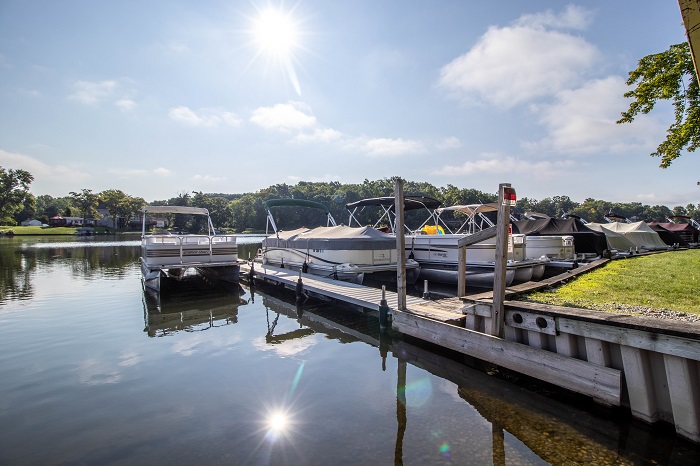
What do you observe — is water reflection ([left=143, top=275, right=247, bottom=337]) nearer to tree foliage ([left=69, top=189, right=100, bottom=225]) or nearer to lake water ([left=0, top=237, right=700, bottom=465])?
lake water ([left=0, top=237, right=700, bottom=465])

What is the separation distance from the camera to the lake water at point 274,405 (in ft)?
14.3

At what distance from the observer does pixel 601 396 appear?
15.9ft

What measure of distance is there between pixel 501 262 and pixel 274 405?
4541mm

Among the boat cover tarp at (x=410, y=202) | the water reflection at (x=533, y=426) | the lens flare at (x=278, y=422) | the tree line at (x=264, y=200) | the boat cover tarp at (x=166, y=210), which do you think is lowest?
the water reflection at (x=533, y=426)

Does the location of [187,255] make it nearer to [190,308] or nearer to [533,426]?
[190,308]

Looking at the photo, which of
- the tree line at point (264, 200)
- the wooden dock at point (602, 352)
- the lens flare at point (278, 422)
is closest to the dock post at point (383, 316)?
the wooden dock at point (602, 352)

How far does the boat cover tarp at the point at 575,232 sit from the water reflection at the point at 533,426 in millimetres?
16508

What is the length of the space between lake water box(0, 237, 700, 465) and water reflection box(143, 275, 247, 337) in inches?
11.8

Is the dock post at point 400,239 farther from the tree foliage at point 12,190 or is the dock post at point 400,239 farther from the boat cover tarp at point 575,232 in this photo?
the tree foliage at point 12,190

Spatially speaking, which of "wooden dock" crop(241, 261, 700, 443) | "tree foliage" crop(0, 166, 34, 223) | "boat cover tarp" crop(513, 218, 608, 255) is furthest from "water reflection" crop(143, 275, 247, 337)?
"tree foliage" crop(0, 166, 34, 223)

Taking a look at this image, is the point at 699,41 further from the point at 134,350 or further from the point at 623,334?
the point at 134,350

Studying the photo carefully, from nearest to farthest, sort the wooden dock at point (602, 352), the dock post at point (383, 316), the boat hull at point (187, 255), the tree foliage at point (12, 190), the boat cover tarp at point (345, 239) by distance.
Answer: the wooden dock at point (602, 352), the dock post at point (383, 316), the boat hull at point (187, 255), the boat cover tarp at point (345, 239), the tree foliage at point (12, 190)

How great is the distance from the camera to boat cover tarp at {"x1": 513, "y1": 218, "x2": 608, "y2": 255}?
20.3 meters

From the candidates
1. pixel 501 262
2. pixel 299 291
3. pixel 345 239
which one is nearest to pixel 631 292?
pixel 501 262
